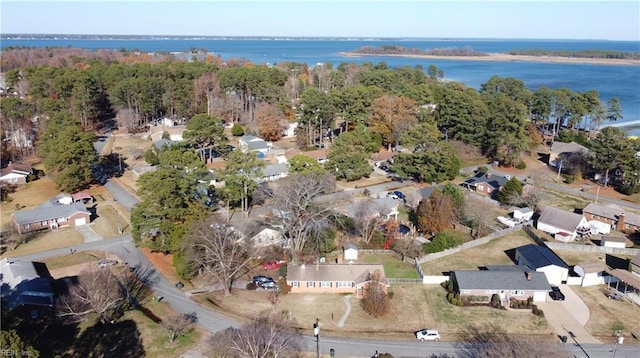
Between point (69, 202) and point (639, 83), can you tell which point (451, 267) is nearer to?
point (69, 202)

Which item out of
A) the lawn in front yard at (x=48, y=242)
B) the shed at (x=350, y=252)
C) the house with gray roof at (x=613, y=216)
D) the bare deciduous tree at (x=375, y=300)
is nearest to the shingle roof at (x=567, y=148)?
the house with gray roof at (x=613, y=216)

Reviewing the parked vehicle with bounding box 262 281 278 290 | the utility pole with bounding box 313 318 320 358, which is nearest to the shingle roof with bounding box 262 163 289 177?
the parked vehicle with bounding box 262 281 278 290

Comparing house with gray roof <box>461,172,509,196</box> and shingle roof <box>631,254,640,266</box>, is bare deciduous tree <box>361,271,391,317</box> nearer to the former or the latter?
shingle roof <box>631,254,640,266</box>

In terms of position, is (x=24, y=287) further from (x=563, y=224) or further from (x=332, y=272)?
(x=563, y=224)

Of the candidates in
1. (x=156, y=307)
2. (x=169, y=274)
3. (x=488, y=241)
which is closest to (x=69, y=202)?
(x=169, y=274)

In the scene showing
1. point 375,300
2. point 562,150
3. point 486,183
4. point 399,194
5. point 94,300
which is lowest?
point 375,300

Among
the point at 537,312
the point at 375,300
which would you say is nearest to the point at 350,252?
the point at 375,300
